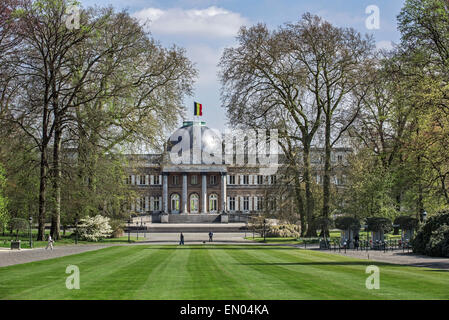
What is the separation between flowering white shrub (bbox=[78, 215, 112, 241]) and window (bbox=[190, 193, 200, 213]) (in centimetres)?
5924

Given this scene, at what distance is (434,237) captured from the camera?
30.6 meters

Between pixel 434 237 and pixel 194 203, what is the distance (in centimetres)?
8197

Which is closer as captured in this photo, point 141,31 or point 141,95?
point 141,31

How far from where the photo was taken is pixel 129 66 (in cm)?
4553

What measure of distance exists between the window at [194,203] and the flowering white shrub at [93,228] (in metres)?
59.2

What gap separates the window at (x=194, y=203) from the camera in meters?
110

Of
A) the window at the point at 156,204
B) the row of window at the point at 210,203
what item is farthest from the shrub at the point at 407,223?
the window at the point at 156,204

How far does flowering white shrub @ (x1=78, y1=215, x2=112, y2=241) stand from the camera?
49125mm

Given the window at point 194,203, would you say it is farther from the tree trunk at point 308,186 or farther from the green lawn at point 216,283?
the green lawn at point 216,283

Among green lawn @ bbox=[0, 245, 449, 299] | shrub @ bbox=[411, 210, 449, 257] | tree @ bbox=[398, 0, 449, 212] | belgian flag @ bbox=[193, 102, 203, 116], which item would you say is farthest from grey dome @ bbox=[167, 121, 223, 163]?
green lawn @ bbox=[0, 245, 449, 299]

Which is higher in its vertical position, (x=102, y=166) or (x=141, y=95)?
(x=141, y=95)
